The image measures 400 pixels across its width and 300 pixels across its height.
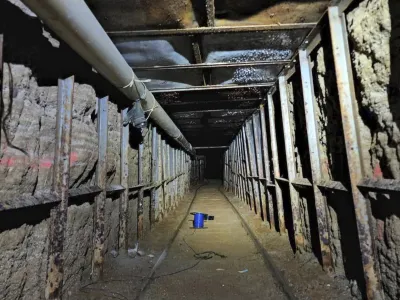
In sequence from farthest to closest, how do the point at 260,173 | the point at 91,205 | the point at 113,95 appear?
1. the point at 260,173
2. the point at 113,95
3. the point at 91,205

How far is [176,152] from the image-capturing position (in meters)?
10.2

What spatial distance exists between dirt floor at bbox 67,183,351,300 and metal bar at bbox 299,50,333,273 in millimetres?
294

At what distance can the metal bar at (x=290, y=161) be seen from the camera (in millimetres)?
3870

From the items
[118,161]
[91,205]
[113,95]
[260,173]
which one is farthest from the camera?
[260,173]

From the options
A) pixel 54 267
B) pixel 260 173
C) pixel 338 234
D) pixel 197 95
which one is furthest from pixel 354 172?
pixel 260 173

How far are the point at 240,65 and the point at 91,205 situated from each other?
271cm

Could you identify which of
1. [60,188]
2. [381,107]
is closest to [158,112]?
[60,188]

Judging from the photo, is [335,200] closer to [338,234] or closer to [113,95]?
[338,234]

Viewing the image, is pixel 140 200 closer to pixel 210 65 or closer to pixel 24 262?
pixel 210 65

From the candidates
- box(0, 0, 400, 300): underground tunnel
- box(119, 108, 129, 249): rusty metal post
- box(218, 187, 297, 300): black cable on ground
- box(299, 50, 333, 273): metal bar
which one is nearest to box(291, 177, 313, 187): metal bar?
box(0, 0, 400, 300): underground tunnel

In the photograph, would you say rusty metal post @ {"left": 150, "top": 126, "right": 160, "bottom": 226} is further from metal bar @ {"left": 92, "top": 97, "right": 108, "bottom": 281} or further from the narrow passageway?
metal bar @ {"left": 92, "top": 97, "right": 108, "bottom": 281}

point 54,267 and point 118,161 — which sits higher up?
point 118,161

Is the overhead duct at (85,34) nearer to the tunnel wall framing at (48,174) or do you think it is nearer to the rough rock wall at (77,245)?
the tunnel wall framing at (48,174)

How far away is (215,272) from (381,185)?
7.35 ft
